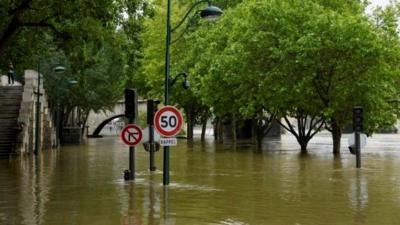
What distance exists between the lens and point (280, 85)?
36250 millimetres

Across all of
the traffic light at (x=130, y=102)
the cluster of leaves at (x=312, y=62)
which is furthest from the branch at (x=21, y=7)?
the cluster of leaves at (x=312, y=62)

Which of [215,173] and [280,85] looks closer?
[215,173]

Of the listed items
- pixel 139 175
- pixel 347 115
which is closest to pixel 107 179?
pixel 139 175

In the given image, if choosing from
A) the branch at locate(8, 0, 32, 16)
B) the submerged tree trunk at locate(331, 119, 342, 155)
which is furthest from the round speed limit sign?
the submerged tree trunk at locate(331, 119, 342, 155)

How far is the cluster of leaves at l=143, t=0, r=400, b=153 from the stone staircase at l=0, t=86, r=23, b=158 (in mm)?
12213

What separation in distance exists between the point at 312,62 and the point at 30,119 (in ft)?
57.4

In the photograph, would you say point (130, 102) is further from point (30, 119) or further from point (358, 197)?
point (30, 119)

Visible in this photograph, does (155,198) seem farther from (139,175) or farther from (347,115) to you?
(347,115)

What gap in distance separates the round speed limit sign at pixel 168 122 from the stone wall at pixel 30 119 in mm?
23213

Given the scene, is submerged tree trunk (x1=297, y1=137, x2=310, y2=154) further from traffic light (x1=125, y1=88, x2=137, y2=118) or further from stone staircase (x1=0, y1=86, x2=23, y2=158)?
traffic light (x1=125, y1=88, x2=137, y2=118)

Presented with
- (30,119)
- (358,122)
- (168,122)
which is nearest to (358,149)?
(358,122)

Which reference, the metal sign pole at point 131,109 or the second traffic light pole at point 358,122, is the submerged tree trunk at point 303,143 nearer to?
the second traffic light pole at point 358,122

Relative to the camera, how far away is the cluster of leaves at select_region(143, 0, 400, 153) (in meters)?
33.9

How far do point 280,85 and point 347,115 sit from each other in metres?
4.21
